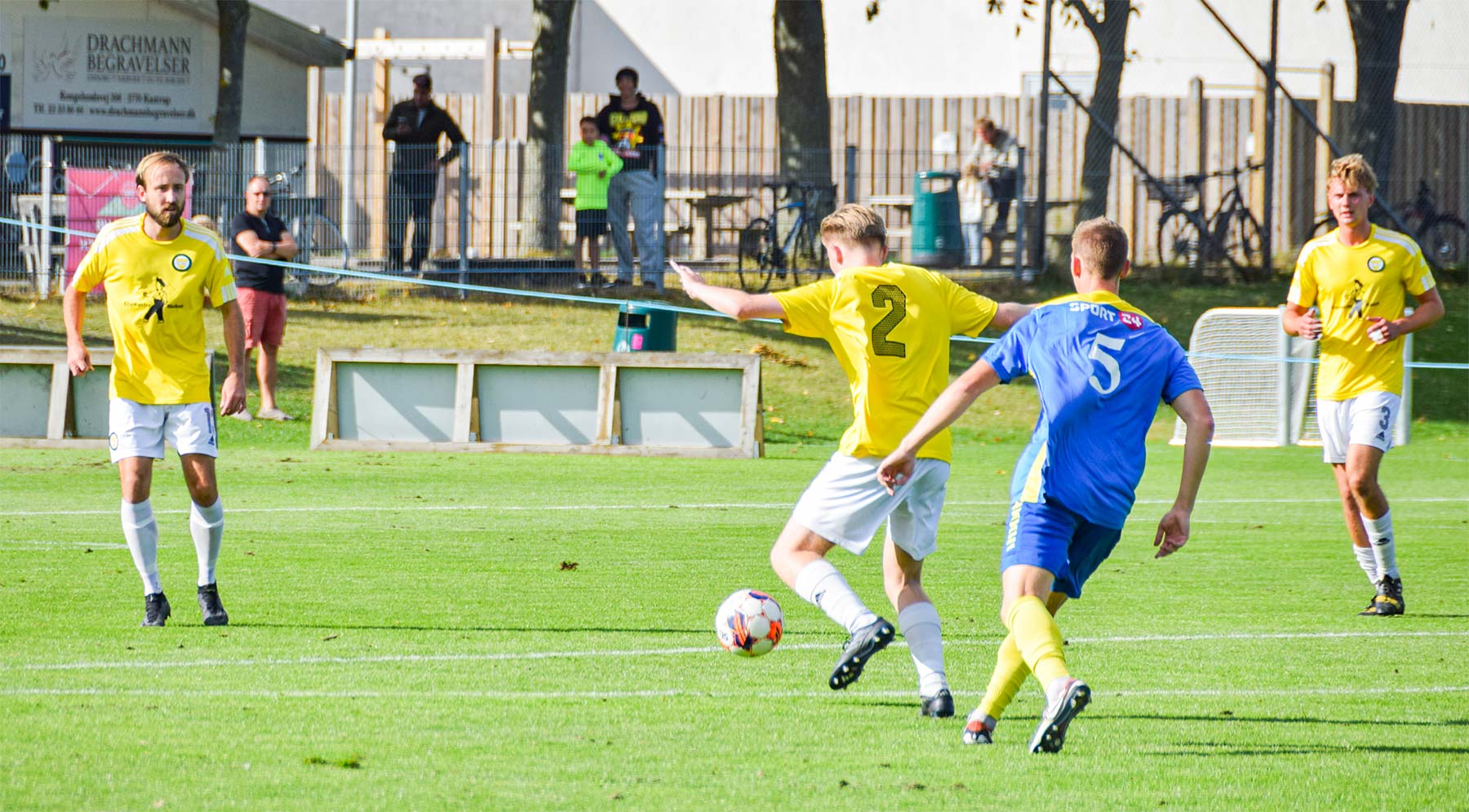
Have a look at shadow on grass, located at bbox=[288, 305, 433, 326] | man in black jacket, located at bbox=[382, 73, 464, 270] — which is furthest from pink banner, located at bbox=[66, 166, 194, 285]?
man in black jacket, located at bbox=[382, 73, 464, 270]

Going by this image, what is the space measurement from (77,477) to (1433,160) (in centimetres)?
1922

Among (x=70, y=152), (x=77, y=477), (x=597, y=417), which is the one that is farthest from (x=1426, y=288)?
(x=70, y=152)

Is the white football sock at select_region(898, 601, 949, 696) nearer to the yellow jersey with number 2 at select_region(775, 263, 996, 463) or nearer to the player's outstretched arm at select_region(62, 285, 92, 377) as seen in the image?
the yellow jersey with number 2 at select_region(775, 263, 996, 463)

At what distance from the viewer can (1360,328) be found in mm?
9078

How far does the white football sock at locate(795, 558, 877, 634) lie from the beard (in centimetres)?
342

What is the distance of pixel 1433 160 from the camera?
25219 millimetres

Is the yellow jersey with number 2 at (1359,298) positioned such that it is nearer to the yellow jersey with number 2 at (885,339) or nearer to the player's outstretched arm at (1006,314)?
the player's outstretched arm at (1006,314)

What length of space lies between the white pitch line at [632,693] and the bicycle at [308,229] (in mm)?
15454

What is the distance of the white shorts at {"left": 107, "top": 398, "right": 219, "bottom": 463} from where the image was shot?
760 cm

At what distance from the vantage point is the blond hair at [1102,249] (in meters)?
5.62

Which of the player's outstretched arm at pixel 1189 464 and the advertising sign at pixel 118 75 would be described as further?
the advertising sign at pixel 118 75

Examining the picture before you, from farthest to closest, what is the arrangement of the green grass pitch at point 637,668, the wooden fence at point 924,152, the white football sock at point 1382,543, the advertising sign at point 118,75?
1. the advertising sign at point 118,75
2. the wooden fence at point 924,152
3. the white football sock at point 1382,543
4. the green grass pitch at point 637,668

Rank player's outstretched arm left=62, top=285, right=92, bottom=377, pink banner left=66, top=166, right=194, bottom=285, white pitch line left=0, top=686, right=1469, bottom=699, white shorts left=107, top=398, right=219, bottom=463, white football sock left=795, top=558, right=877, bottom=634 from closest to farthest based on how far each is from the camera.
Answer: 1. white football sock left=795, top=558, right=877, bottom=634
2. white pitch line left=0, top=686, right=1469, bottom=699
3. white shorts left=107, top=398, right=219, bottom=463
4. player's outstretched arm left=62, top=285, right=92, bottom=377
5. pink banner left=66, top=166, right=194, bottom=285

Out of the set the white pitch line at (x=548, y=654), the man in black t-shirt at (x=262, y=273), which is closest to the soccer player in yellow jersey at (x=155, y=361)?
the white pitch line at (x=548, y=654)
